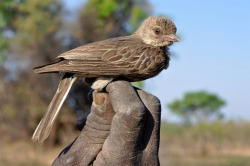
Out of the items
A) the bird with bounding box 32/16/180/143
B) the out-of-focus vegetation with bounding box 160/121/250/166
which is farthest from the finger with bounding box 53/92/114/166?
the out-of-focus vegetation with bounding box 160/121/250/166

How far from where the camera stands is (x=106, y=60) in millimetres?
3867

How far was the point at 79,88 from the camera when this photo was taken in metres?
17.5

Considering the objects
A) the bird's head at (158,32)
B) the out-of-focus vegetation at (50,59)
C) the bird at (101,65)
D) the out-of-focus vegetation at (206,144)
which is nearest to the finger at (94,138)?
the bird at (101,65)

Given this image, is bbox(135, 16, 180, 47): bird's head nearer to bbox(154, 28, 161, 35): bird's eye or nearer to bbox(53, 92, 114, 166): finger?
bbox(154, 28, 161, 35): bird's eye

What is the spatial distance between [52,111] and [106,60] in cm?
67

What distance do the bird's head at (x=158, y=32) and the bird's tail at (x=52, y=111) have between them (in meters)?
0.95

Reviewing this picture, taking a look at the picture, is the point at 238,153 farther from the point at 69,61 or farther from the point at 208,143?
the point at 69,61

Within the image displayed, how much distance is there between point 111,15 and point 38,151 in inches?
303

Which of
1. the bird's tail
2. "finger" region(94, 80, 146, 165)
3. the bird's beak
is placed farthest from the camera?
the bird's beak

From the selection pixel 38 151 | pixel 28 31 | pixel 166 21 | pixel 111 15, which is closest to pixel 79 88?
pixel 38 151

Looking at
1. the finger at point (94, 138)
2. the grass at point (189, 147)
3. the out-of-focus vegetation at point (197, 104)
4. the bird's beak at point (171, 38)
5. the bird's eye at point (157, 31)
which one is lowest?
the out-of-focus vegetation at point (197, 104)

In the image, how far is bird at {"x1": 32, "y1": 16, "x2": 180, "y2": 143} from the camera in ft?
12.2

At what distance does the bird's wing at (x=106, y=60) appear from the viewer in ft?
12.3

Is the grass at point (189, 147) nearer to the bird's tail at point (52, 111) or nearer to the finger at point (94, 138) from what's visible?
the finger at point (94, 138)
